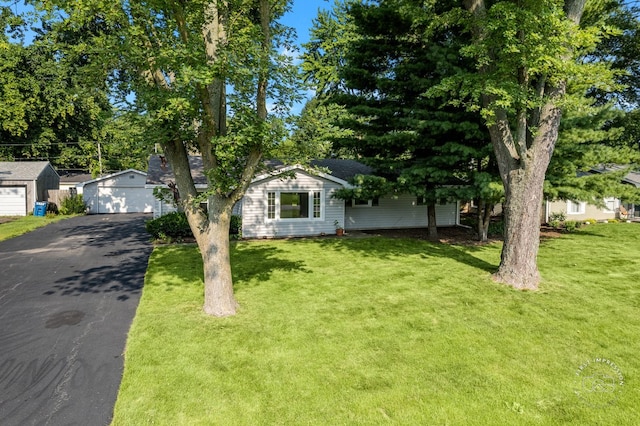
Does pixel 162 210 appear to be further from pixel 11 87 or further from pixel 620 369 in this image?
pixel 11 87

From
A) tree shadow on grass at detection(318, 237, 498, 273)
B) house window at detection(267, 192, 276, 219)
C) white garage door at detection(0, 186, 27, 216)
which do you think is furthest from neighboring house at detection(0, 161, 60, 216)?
tree shadow on grass at detection(318, 237, 498, 273)

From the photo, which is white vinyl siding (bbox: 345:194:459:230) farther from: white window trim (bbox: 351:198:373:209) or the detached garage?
the detached garage

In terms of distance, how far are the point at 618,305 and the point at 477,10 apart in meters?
7.80

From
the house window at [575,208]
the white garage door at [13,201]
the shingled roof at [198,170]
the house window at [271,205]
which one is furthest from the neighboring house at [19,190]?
the house window at [575,208]

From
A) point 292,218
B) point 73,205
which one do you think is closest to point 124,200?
point 73,205

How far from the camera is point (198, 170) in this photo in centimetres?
1881

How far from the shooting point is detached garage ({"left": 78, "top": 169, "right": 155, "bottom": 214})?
90.4 feet

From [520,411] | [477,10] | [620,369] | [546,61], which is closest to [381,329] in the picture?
[520,411]

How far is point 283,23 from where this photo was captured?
8.20 meters

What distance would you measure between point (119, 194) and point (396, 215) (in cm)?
2255

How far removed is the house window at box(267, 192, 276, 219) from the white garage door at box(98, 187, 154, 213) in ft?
50.8

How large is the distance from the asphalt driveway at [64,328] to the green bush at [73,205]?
1403cm

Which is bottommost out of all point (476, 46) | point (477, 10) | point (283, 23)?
point (476, 46)

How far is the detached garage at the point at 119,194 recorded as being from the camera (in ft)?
90.4
